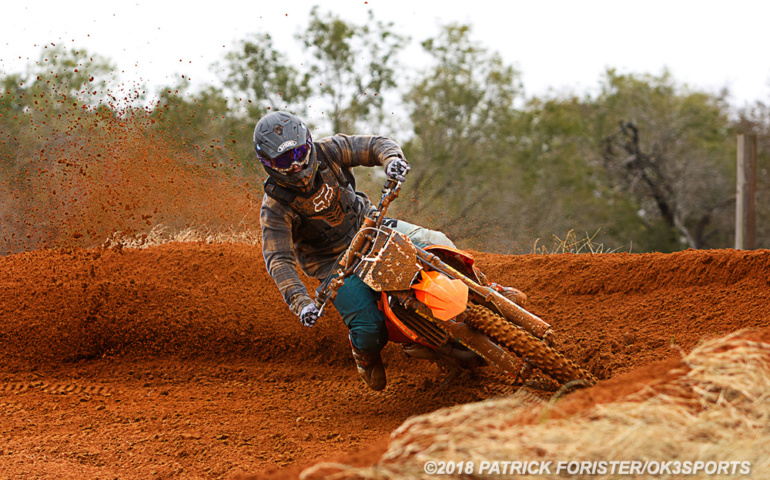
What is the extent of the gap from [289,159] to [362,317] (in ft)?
3.59

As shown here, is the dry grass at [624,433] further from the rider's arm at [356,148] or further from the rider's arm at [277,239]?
the rider's arm at [356,148]

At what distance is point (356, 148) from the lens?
171 inches

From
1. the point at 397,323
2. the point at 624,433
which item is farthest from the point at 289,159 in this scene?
the point at 624,433

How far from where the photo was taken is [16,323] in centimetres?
664

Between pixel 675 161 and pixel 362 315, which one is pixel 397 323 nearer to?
pixel 362 315

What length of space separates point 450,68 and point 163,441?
63.2ft

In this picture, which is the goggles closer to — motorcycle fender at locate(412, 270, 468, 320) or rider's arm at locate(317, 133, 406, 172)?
rider's arm at locate(317, 133, 406, 172)

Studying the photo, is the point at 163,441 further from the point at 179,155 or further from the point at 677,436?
the point at 179,155

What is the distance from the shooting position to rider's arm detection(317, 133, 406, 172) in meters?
4.30

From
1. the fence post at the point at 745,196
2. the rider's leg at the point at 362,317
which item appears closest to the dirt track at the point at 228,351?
the rider's leg at the point at 362,317

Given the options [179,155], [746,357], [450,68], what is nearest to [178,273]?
[179,155]

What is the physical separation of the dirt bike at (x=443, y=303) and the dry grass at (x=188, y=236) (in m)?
5.85

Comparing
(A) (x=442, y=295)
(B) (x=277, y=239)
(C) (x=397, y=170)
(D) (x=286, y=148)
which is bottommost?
(A) (x=442, y=295)

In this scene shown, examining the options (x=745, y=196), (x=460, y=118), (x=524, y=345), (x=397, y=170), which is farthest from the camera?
(x=460, y=118)
